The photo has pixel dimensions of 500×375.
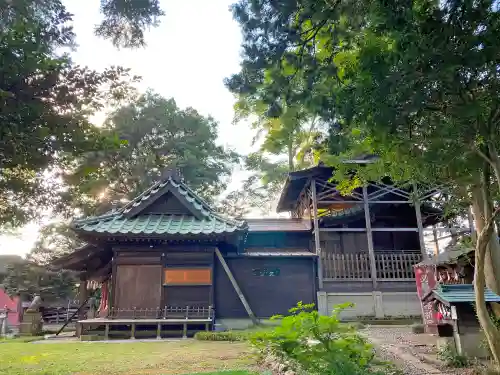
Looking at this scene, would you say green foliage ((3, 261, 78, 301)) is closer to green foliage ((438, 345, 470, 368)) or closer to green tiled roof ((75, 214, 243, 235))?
green tiled roof ((75, 214, 243, 235))

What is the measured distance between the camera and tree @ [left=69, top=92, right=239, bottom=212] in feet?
94.5

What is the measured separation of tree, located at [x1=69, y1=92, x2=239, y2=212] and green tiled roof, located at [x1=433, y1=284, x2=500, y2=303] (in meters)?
22.7

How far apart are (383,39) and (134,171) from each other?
26.1 m

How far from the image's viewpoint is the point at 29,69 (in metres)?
4.73

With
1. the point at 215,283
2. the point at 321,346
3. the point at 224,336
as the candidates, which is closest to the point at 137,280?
the point at 215,283

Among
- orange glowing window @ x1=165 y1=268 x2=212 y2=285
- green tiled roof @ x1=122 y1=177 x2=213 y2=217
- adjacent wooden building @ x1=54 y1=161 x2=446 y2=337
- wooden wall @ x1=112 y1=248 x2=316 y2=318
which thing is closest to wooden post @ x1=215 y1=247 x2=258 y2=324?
adjacent wooden building @ x1=54 y1=161 x2=446 y2=337

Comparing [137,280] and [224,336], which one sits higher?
[137,280]

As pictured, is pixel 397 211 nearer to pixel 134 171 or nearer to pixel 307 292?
pixel 307 292

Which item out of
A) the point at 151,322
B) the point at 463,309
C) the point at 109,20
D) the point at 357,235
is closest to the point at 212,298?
the point at 151,322

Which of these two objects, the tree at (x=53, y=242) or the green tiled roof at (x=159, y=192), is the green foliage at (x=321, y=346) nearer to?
the green tiled roof at (x=159, y=192)

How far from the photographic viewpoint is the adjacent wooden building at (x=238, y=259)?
14.0 metres

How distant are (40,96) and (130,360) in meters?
5.47

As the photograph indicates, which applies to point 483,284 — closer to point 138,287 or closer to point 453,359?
point 453,359

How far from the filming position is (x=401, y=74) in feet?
14.3
